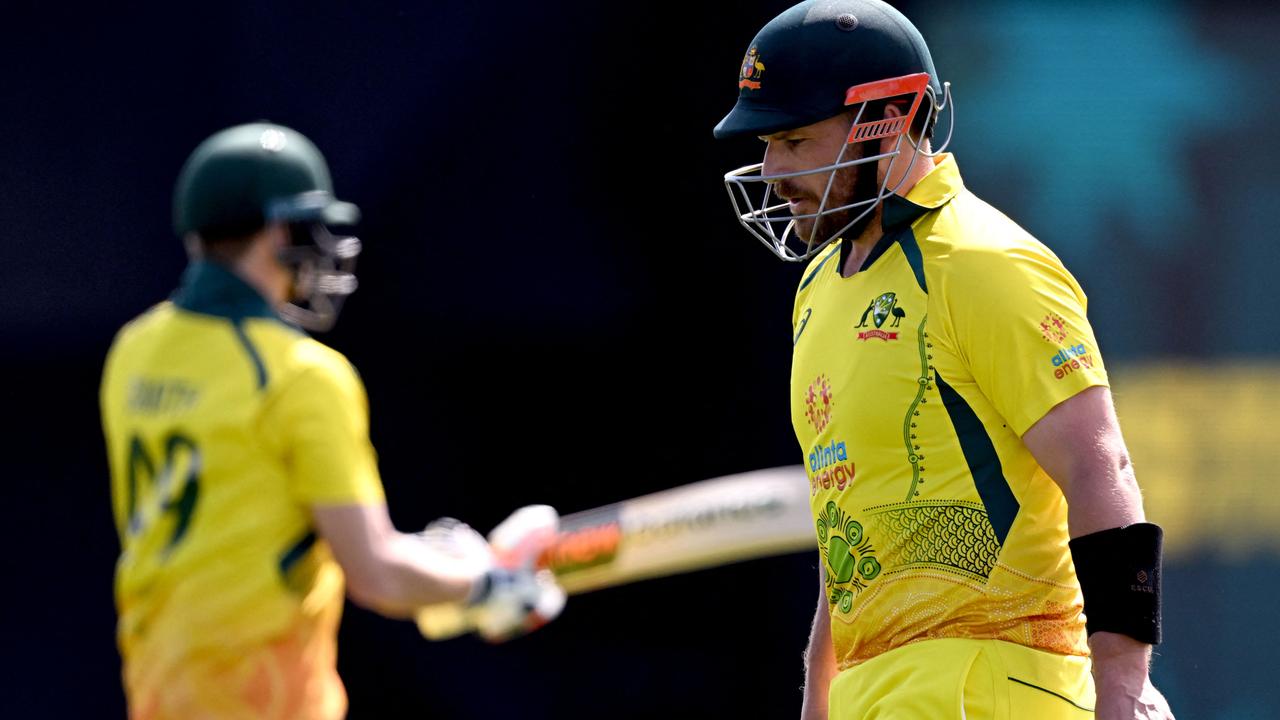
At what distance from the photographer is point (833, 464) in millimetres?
3250

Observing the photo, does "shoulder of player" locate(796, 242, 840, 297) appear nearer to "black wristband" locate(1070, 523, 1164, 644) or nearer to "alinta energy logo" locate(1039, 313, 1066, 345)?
"alinta energy logo" locate(1039, 313, 1066, 345)

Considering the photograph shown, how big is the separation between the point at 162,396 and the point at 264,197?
423 mm

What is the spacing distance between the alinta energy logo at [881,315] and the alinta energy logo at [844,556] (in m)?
0.35

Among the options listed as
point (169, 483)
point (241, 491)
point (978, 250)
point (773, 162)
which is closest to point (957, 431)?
point (978, 250)

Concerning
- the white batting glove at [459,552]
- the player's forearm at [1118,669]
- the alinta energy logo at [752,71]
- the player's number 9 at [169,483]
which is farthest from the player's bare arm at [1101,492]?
the player's number 9 at [169,483]

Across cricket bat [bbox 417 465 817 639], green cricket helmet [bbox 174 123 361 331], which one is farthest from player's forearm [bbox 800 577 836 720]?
cricket bat [bbox 417 465 817 639]

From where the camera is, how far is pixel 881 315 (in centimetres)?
317

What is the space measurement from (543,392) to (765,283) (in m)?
0.83

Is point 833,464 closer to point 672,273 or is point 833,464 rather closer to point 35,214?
point 672,273

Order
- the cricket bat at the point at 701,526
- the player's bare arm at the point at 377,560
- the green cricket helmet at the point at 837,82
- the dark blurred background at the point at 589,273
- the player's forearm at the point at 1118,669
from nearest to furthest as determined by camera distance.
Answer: the player's forearm at the point at 1118,669 → the player's bare arm at the point at 377,560 → the green cricket helmet at the point at 837,82 → the dark blurred background at the point at 589,273 → the cricket bat at the point at 701,526

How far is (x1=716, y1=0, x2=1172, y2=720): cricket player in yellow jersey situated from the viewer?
289cm

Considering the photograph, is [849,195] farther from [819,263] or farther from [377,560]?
[377,560]

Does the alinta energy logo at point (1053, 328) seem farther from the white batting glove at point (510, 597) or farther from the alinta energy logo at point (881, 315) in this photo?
the white batting glove at point (510, 597)

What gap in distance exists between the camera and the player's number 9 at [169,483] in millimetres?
2939
